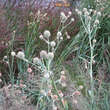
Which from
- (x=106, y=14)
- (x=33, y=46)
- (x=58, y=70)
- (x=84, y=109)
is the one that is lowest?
(x=84, y=109)

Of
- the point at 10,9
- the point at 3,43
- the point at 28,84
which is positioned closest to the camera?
the point at 28,84

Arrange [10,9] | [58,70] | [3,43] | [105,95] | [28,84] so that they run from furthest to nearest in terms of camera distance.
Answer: [10,9], [3,43], [58,70], [28,84], [105,95]

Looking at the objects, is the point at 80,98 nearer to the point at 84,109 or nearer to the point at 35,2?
the point at 84,109

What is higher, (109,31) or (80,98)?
(109,31)

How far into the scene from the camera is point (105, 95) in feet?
8.03

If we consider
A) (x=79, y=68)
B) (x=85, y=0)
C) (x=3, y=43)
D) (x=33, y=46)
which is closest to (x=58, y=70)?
(x=79, y=68)

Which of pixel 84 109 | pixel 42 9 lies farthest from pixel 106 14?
pixel 84 109

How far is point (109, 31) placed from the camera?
162 inches

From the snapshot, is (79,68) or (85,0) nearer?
(79,68)

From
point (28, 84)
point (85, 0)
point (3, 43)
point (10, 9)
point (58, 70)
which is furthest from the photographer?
point (85, 0)

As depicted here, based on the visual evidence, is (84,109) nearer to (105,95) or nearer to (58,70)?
(105,95)

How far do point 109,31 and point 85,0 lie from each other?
0.91m

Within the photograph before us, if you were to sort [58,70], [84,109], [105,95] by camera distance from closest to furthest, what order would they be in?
[84,109]
[105,95]
[58,70]

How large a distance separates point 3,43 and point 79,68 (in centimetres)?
106
